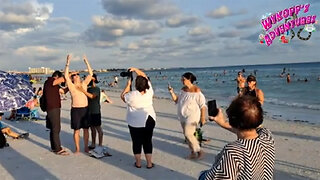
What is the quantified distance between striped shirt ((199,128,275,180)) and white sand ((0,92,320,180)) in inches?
128

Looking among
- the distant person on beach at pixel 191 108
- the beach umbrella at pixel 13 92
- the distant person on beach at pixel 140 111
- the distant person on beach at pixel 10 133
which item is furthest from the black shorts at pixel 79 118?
the distant person on beach at pixel 10 133

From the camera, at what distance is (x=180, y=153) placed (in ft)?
22.2

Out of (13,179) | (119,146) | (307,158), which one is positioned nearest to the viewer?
(13,179)

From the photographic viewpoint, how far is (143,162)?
6.15 meters

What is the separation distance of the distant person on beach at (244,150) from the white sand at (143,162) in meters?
3.27

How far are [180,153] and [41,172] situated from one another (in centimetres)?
269

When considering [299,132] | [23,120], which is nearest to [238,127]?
[299,132]

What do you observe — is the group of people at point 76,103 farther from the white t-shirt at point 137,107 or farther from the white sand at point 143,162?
the white t-shirt at point 137,107

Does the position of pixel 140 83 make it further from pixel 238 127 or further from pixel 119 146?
pixel 238 127

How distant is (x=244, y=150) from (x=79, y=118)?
5.00 meters

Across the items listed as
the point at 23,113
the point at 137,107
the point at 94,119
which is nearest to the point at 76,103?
the point at 94,119

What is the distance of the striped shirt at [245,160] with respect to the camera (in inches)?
79.7

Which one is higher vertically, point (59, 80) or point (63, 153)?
point (59, 80)

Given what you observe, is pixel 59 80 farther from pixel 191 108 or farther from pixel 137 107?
pixel 191 108
